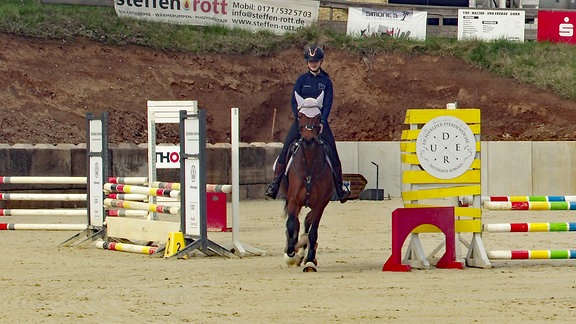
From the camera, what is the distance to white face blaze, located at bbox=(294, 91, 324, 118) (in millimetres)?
14531

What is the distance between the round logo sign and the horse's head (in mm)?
1208

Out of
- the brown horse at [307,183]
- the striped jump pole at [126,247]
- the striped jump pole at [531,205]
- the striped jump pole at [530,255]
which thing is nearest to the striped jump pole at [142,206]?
the striped jump pole at [126,247]

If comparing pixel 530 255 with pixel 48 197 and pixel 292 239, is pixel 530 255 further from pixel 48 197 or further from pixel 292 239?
pixel 48 197

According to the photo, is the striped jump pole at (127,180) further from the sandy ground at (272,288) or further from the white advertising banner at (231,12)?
the white advertising banner at (231,12)

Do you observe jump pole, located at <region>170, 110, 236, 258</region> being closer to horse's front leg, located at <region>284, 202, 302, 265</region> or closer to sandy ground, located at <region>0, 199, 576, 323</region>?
sandy ground, located at <region>0, 199, 576, 323</region>

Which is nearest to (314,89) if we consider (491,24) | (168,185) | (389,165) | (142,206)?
(168,185)

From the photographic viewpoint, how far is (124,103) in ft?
121

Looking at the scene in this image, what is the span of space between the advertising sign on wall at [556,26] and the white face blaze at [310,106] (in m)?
28.7

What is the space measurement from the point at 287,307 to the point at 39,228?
10.1 meters

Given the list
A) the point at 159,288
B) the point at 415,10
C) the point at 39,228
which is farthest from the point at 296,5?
the point at 159,288

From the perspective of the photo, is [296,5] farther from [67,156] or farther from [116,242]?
[116,242]

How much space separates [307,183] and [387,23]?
27301mm

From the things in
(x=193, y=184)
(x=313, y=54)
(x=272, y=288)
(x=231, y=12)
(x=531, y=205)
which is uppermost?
(x=231, y=12)

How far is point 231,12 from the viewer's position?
41062 millimetres
